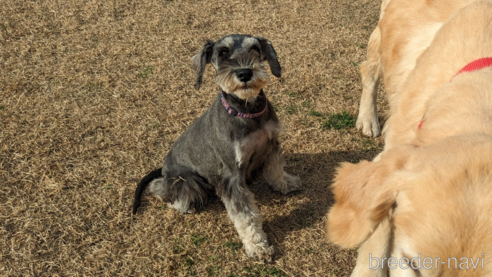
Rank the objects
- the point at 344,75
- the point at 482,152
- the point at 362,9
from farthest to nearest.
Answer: the point at 362,9 → the point at 344,75 → the point at 482,152

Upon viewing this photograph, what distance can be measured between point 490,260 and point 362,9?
6.66 m

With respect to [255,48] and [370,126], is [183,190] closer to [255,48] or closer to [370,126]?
[255,48]

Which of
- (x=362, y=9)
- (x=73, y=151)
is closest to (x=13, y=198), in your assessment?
(x=73, y=151)

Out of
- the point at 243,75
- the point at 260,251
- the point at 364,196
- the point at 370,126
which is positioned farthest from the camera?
the point at 370,126

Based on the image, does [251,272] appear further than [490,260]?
Yes

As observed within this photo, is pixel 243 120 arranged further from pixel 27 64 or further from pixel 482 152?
pixel 27 64

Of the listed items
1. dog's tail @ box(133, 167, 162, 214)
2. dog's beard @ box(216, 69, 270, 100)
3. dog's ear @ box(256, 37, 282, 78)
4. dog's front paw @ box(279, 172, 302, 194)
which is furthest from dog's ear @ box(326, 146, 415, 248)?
dog's tail @ box(133, 167, 162, 214)

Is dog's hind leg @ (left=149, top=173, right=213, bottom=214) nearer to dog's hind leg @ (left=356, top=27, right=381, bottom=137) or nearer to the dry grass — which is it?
the dry grass

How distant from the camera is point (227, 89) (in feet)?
11.0

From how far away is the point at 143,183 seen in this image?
4.06 m

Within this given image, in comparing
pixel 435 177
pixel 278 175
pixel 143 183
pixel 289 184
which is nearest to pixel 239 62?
pixel 278 175

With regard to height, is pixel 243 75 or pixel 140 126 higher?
pixel 243 75

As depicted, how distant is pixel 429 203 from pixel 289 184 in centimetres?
249

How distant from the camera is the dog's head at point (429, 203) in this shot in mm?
1645
